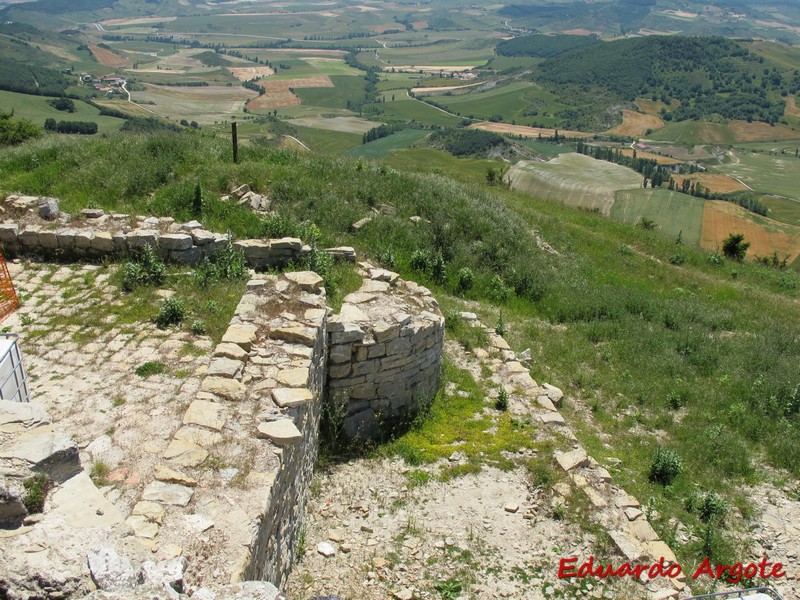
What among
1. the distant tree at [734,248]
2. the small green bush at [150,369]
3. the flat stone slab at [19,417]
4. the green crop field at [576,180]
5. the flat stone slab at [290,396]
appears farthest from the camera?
the green crop field at [576,180]

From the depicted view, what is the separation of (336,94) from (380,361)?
5787 inches

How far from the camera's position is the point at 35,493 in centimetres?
445

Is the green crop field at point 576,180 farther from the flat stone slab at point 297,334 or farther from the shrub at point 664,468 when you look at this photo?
the flat stone slab at point 297,334

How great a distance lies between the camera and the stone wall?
8.30 metres

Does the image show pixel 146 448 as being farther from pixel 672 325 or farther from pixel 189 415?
pixel 672 325

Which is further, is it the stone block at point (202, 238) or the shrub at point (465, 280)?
the shrub at point (465, 280)

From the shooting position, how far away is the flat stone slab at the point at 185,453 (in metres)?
5.56

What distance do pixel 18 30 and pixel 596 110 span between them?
179 meters

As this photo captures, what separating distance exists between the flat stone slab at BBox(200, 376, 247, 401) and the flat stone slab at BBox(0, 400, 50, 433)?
1705 millimetres

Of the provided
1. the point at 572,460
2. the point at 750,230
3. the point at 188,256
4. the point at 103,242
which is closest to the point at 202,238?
the point at 188,256

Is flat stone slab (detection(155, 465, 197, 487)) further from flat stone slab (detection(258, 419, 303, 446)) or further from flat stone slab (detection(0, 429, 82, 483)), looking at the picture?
flat stone slab (detection(258, 419, 303, 446))

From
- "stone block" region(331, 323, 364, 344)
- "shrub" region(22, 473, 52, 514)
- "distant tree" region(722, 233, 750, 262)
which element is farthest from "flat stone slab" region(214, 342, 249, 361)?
"distant tree" region(722, 233, 750, 262)

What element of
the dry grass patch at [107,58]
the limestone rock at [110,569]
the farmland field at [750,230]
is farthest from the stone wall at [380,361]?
the dry grass patch at [107,58]

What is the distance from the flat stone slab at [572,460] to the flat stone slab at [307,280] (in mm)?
4231
